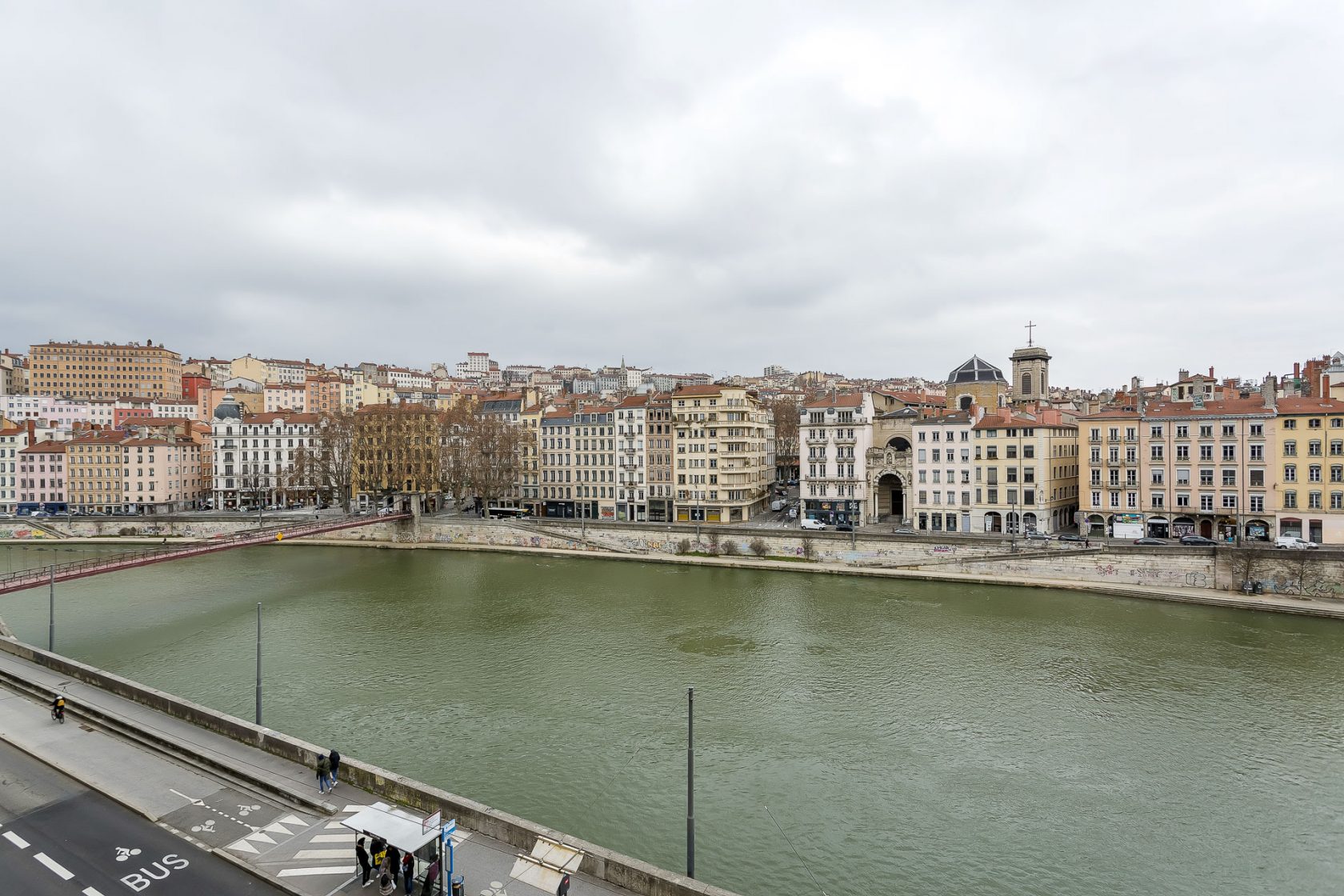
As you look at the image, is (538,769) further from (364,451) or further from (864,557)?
(364,451)

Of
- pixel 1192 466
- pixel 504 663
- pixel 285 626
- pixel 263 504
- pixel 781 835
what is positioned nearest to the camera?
pixel 781 835

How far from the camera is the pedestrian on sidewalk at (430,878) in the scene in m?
11.5

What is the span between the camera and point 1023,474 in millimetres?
51062

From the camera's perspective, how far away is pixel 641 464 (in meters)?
65.9

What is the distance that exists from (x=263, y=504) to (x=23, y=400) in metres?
64.7

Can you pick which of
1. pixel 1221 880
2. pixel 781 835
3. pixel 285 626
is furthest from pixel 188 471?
pixel 1221 880

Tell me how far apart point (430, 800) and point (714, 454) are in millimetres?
49485

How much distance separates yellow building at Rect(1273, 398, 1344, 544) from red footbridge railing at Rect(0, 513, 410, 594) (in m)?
60.8

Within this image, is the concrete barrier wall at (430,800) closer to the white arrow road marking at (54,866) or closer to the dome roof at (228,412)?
the white arrow road marking at (54,866)

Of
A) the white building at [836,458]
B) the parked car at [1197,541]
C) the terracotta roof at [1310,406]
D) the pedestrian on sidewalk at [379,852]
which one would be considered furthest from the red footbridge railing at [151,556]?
the terracotta roof at [1310,406]

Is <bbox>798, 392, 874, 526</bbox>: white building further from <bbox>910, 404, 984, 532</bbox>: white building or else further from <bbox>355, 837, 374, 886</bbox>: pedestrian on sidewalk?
<bbox>355, 837, 374, 886</bbox>: pedestrian on sidewalk

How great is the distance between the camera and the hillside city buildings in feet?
147

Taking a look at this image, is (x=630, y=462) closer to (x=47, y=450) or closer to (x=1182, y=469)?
(x=1182, y=469)

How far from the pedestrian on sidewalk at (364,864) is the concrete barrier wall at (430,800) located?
2.01 metres
